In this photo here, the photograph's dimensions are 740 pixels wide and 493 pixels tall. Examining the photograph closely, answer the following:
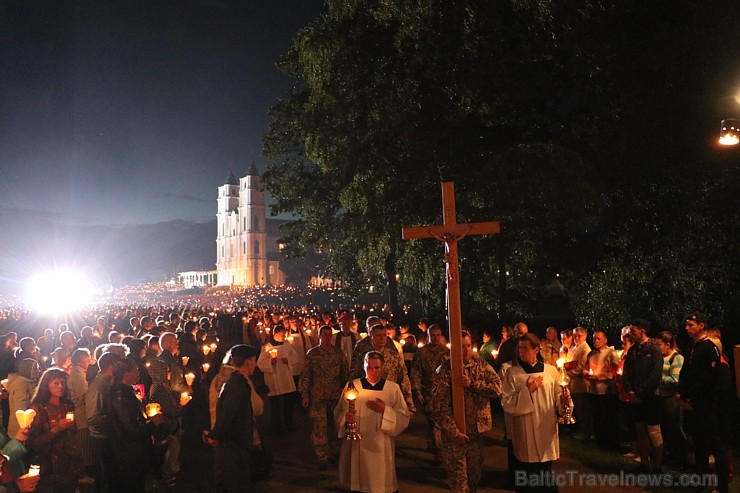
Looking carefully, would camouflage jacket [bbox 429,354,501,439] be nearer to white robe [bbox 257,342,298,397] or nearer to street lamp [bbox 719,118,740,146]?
street lamp [bbox 719,118,740,146]

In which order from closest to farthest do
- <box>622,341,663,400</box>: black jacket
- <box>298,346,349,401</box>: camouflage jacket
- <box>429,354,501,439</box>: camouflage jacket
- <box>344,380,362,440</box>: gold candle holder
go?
1. <box>344,380,362,440</box>: gold candle holder
2. <box>429,354,501,439</box>: camouflage jacket
3. <box>622,341,663,400</box>: black jacket
4. <box>298,346,349,401</box>: camouflage jacket

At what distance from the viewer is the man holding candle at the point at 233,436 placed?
5945 mm

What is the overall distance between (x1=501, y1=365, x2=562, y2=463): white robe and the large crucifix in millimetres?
559

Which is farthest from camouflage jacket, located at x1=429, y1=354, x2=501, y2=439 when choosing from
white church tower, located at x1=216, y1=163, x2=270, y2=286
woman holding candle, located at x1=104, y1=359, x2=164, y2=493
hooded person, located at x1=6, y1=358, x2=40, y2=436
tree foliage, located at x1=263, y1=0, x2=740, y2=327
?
white church tower, located at x1=216, y1=163, x2=270, y2=286

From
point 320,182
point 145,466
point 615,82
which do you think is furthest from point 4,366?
point 320,182

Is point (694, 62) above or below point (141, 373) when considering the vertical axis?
above

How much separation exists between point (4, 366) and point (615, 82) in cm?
1316

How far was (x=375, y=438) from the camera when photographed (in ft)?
20.8

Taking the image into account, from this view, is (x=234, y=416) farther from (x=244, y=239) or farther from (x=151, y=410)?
(x=244, y=239)

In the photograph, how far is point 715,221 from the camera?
514 inches

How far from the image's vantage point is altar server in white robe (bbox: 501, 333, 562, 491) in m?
6.66

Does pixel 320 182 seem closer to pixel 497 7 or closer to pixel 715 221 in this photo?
pixel 497 7

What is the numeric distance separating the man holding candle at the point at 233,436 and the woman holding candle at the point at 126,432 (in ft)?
2.16

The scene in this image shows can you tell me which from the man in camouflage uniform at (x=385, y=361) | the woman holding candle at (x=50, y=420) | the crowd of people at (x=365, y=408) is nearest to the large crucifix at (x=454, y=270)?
the crowd of people at (x=365, y=408)
